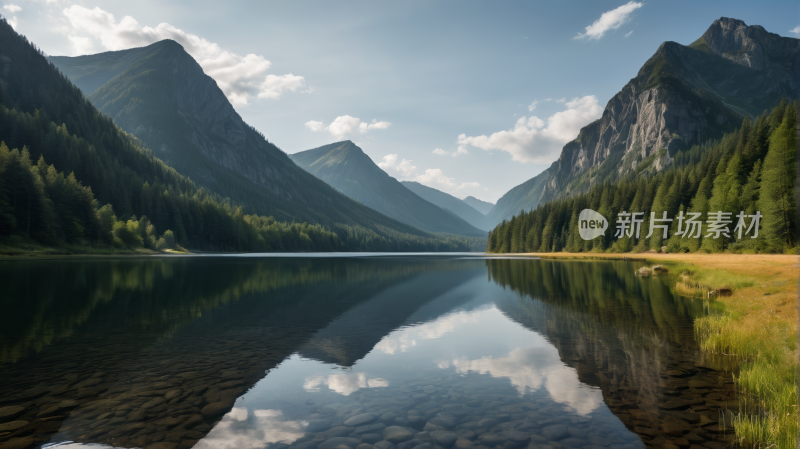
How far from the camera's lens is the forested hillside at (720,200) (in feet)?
240

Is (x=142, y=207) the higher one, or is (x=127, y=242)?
(x=142, y=207)

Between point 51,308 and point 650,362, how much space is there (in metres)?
38.6

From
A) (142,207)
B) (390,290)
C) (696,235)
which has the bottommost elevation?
(390,290)

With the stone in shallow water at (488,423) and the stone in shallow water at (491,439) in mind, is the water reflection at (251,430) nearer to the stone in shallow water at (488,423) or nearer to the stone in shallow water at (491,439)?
the stone in shallow water at (491,439)

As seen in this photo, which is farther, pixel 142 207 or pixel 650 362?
pixel 142 207

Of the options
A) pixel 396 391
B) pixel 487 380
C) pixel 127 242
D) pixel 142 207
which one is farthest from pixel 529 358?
pixel 142 207

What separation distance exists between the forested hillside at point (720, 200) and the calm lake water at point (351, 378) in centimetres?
3856

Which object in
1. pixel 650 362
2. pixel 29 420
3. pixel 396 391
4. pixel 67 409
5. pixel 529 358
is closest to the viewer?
pixel 29 420

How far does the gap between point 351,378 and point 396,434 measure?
17.8 ft

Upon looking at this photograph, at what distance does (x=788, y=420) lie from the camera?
946 cm

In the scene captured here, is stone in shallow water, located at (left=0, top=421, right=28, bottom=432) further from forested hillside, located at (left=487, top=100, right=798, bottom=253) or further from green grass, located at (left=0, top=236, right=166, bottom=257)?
green grass, located at (left=0, top=236, right=166, bottom=257)

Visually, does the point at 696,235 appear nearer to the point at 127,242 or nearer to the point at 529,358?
the point at 529,358

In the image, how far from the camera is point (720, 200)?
90.2 meters

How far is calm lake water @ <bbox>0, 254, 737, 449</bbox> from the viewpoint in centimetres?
1030
